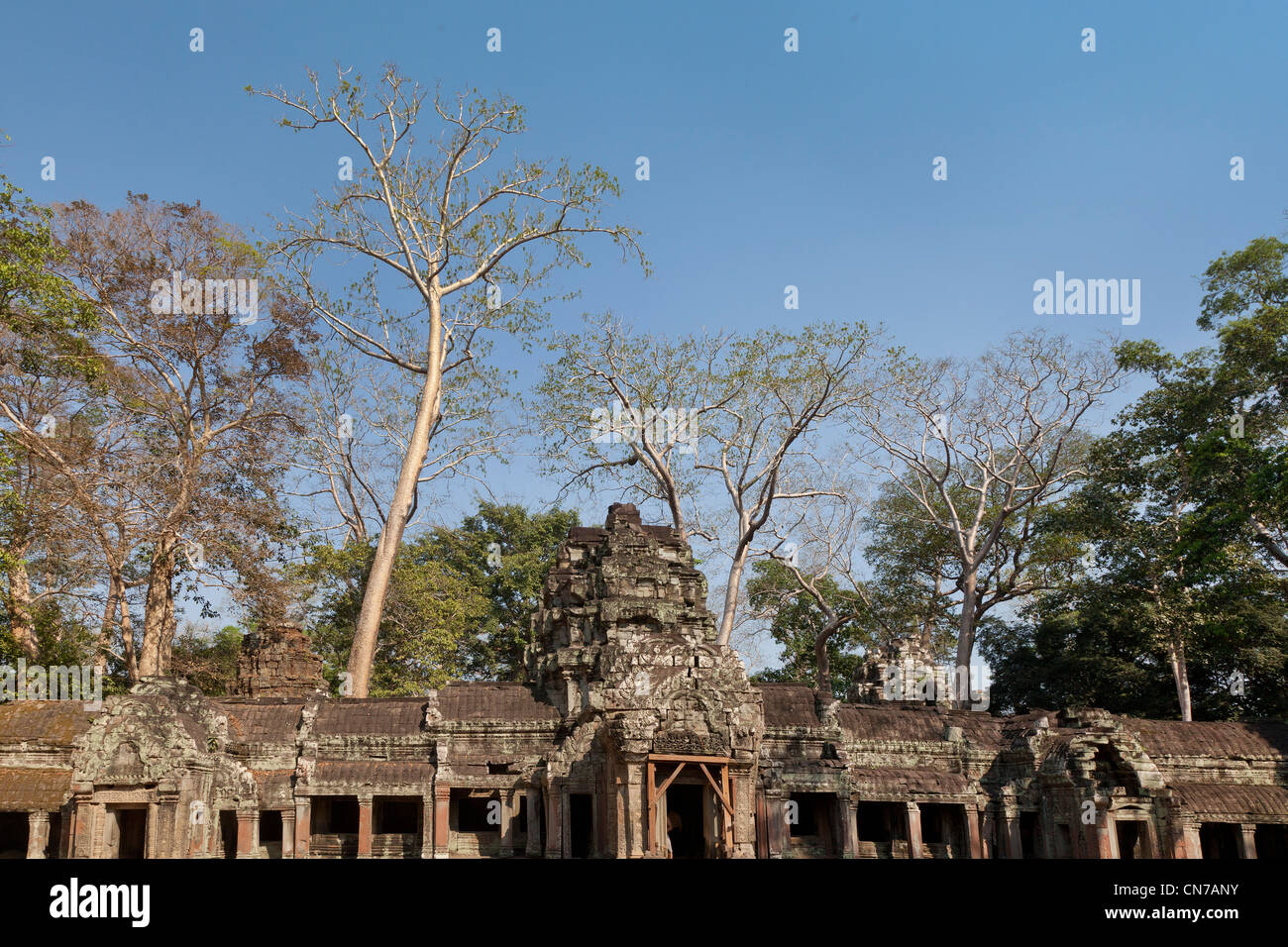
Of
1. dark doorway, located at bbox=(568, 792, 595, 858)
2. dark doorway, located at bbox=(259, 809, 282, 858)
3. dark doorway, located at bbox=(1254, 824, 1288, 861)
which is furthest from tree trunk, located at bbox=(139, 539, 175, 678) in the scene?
dark doorway, located at bbox=(1254, 824, 1288, 861)

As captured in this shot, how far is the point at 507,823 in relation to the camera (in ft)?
67.8

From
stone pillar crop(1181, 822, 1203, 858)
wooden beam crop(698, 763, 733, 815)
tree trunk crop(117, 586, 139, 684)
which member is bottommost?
stone pillar crop(1181, 822, 1203, 858)

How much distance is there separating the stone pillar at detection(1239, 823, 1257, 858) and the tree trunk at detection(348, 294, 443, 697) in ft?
65.3

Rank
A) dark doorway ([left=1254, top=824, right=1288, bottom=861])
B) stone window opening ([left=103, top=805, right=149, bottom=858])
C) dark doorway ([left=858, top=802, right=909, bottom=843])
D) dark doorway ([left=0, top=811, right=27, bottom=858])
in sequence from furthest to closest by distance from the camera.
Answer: dark doorway ([left=1254, top=824, right=1288, bottom=861]) < dark doorway ([left=858, top=802, right=909, bottom=843]) < dark doorway ([left=0, top=811, right=27, bottom=858]) < stone window opening ([left=103, top=805, right=149, bottom=858])

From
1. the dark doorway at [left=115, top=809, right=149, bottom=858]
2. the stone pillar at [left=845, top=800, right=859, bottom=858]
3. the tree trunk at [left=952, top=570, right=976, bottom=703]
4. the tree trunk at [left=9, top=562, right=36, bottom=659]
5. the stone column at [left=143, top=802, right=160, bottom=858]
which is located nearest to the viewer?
the stone column at [left=143, top=802, right=160, bottom=858]

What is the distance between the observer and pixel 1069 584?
34.8 m

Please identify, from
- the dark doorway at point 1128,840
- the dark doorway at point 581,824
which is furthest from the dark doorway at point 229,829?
the dark doorway at point 1128,840

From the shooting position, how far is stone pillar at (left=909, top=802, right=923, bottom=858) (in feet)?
70.6

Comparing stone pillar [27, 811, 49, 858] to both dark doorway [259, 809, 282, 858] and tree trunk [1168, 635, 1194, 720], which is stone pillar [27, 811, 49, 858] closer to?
dark doorway [259, 809, 282, 858]

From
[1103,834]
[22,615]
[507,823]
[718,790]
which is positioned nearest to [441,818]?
[507,823]

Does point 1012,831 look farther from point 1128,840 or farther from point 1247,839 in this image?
point 1247,839

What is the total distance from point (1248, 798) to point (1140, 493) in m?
10.0

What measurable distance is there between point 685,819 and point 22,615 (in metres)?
16.5
